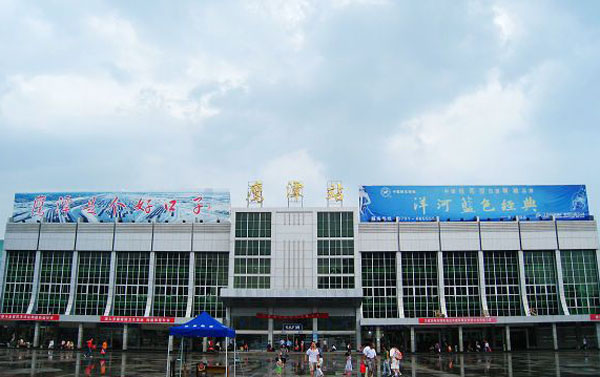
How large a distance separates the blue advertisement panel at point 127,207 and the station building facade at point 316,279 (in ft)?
6.23

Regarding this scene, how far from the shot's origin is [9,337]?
2694 inches

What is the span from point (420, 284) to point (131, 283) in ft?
121

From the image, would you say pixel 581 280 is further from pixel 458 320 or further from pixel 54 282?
pixel 54 282

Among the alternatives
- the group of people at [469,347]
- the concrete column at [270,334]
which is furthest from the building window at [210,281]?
the group of people at [469,347]

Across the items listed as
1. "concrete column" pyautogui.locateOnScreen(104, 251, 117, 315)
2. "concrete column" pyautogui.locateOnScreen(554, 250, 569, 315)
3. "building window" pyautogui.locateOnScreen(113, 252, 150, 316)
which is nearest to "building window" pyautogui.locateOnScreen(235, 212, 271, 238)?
"building window" pyautogui.locateOnScreen(113, 252, 150, 316)

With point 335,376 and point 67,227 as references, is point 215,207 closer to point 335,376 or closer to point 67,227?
point 67,227

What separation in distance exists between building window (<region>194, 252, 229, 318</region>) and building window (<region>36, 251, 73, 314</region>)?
55.2 ft

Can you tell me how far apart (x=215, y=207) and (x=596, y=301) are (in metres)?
50.0

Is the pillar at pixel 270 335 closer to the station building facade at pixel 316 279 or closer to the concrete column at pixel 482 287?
the station building facade at pixel 316 279

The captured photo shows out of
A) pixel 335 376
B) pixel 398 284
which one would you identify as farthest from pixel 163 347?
pixel 335 376

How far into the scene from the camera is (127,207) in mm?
71062

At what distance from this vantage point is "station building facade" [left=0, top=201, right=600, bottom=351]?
6506cm

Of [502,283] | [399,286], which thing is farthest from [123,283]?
[502,283]

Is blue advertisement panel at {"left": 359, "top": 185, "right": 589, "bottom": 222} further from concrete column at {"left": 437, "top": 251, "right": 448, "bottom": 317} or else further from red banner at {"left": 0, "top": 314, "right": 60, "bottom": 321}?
red banner at {"left": 0, "top": 314, "right": 60, "bottom": 321}
